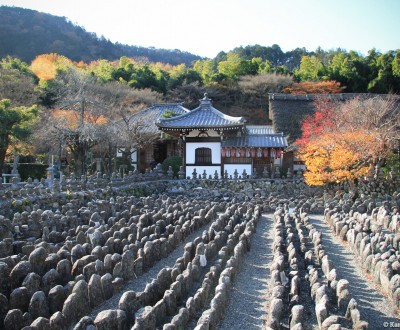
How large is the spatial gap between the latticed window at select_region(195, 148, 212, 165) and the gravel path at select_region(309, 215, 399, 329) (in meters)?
12.8

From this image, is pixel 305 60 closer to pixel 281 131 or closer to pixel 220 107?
pixel 220 107

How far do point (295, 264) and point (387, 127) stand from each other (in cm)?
1526

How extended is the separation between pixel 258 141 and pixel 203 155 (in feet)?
10.9

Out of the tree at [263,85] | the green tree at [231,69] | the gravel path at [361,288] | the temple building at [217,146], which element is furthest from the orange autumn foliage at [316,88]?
the gravel path at [361,288]

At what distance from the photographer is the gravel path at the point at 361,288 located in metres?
6.12

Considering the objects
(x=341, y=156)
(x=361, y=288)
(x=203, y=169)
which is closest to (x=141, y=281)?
(x=361, y=288)

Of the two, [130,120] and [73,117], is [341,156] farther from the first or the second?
[130,120]

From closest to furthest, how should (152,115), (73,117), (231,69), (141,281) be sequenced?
1. (141,281)
2. (73,117)
3. (152,115)
4. (231,69)

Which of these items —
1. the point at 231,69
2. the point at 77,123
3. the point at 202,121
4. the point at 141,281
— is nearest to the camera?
the point at 141,281

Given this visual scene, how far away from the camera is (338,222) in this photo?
12008 millimetres

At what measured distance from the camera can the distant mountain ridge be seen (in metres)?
51.9

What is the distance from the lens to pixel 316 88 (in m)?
38.5

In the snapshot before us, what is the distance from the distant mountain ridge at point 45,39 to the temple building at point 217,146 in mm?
34268

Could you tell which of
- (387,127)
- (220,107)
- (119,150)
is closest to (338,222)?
(387,127)
